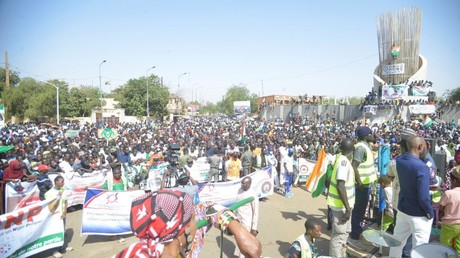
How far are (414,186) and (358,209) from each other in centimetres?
189

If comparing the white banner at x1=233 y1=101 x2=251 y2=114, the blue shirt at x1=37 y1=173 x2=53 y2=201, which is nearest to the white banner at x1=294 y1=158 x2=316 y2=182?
the blue shirt at x1=37 y1=173 x2=53 y2=201

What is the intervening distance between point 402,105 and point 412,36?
1808 cm

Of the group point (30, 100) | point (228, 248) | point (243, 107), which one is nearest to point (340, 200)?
point (228, 248)

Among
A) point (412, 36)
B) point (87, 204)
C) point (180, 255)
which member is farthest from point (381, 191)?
point (412, 36)

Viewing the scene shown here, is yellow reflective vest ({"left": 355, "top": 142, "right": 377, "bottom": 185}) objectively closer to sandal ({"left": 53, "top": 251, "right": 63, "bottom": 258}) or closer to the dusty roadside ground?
the dusty roadside ground

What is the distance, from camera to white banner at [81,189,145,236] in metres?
5.91

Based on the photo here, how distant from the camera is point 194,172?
10.2 meters

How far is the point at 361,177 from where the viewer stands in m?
4.96

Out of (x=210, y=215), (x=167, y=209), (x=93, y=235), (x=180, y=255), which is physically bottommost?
(x=93, y=235)

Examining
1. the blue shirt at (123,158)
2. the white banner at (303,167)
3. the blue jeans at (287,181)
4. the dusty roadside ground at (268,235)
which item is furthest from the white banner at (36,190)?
the white banner at (303,167)

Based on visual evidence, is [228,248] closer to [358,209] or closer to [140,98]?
[358,209]

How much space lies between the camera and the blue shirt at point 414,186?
3.37m

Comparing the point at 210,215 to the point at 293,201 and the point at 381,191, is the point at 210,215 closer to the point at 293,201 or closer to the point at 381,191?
the point at 381,191

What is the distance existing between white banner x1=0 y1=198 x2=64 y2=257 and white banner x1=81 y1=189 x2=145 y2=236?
602 mm
